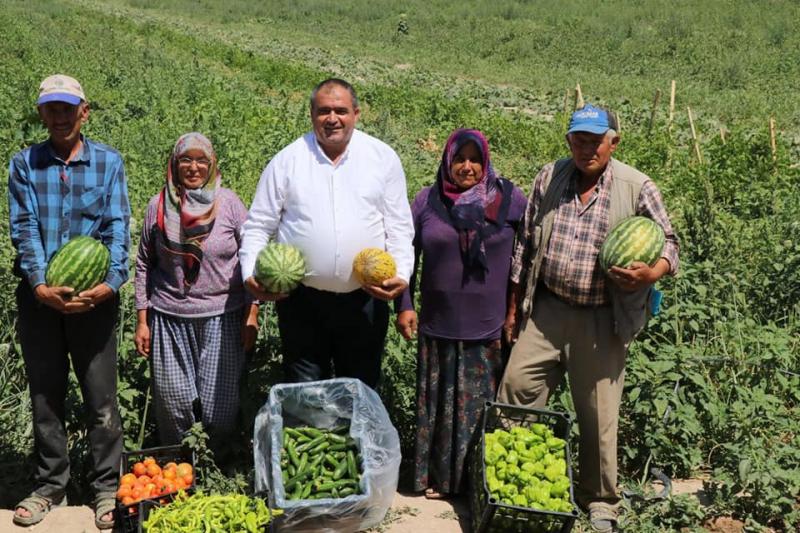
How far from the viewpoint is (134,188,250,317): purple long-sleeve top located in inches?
159

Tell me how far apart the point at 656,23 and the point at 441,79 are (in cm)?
1395

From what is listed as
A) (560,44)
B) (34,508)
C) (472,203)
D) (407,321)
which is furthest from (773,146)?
(560,44)

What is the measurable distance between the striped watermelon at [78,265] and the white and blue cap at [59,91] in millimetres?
655

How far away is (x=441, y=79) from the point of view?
28.2 meters

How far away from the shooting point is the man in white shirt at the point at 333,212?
3.85 meters

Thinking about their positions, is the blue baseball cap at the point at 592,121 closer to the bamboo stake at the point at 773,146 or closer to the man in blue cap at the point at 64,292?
the man in blue cap at the point at 64,292

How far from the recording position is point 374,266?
12.2 feet

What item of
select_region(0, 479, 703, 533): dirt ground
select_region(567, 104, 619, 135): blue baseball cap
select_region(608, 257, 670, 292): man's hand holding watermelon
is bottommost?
select_region(0, 479, 703, 533): dirt ground

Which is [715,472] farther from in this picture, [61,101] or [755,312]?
[61,101]

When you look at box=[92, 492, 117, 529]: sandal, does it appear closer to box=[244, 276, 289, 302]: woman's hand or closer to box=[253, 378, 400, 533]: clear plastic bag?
box=[253, 378, 400, 533]: clear plastic bag

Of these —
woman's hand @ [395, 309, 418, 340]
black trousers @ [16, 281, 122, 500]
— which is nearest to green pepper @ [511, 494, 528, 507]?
woman's hand @ [395, 309, 418, 340]

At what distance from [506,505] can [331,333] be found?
1.29m

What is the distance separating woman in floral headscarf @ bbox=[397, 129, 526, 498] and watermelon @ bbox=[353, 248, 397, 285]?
0.34 m

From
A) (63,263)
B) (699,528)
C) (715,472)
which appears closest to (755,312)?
(715,472)
